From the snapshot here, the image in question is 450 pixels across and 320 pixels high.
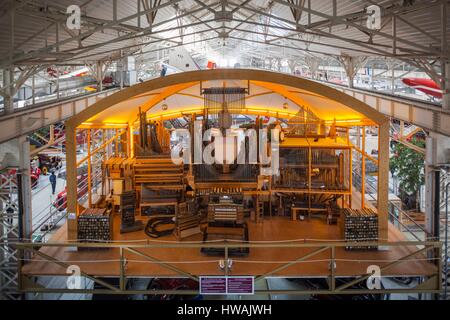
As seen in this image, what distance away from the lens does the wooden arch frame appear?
11.0 meters

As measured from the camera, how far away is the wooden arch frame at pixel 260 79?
10953 mm

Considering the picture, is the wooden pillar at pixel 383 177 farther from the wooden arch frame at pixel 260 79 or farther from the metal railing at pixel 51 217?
the metal railing at pixel 51 217

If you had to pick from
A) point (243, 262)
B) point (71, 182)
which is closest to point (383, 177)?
point (243, 262)

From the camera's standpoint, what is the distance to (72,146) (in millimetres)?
11156

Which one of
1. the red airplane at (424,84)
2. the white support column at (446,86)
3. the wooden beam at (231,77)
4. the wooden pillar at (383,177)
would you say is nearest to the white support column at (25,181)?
the wooden beam at (231,77)

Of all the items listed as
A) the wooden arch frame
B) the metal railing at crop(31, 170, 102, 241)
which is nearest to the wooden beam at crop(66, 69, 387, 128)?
the wooden arch frame

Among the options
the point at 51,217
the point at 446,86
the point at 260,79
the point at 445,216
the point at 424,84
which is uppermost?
the point at 424,84

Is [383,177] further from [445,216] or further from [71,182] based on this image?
[71,182]

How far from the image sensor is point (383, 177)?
11.0m

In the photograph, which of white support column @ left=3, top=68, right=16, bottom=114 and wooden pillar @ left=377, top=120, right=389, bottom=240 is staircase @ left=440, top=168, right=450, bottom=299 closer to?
wooden pillar @ left=377, top=120, right=389, bottom=240

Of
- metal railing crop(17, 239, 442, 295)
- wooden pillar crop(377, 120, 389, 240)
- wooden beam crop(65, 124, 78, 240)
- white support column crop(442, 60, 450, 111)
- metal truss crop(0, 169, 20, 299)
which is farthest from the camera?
white support column crop(442, 60, 450, 111)

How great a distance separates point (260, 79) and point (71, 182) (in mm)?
5557

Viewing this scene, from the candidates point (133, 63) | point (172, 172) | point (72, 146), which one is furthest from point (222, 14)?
point (133, 63)

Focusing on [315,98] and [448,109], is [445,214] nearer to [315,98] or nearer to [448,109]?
[448,109]
